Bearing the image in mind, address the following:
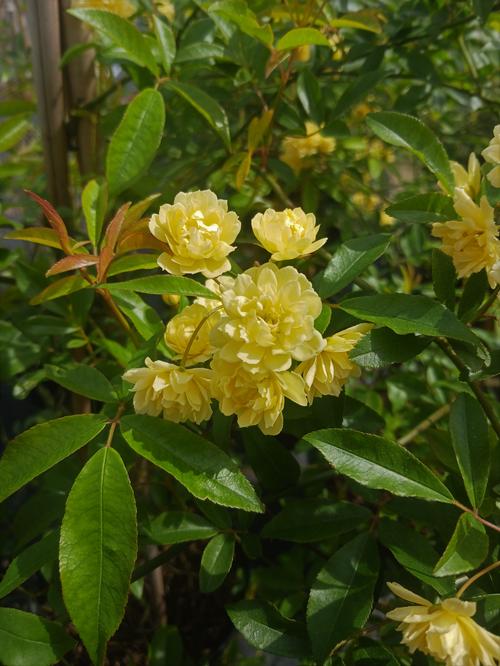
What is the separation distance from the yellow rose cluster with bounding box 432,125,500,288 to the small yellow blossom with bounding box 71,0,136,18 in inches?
25.8

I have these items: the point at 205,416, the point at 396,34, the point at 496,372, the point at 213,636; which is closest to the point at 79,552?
the point at 205,416

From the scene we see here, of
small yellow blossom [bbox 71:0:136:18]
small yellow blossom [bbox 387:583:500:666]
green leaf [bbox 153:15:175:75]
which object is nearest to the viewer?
small yellow blossom [bbox 387:583:500:666]

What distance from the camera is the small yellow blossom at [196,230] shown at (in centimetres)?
49

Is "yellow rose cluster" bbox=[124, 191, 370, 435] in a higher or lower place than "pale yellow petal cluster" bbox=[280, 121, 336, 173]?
higher

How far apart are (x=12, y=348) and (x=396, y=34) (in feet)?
2.49

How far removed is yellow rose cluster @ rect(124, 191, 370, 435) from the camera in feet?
1.42

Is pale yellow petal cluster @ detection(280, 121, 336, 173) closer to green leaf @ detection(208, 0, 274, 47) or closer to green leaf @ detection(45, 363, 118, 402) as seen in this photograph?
green leaf @ detection(208, 0, 274, 47)

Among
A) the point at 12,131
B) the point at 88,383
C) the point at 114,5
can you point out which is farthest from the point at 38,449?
the point at 114,5

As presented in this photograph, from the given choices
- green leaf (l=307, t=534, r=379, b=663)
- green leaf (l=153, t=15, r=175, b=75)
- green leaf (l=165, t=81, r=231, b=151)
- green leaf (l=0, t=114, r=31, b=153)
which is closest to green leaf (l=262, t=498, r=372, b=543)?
green leaf (l=307, t=534, r=379, b=663)

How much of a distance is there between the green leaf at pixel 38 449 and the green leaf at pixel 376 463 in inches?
7.8

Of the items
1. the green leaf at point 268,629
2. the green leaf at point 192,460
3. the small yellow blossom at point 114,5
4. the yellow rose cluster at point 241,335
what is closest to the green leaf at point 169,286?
the yellow rose cluster at point 241,335

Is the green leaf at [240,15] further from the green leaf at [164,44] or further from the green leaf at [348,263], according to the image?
the green leaf at [348,263]

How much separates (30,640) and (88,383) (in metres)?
0.24

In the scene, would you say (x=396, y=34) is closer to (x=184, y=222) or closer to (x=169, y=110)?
(x=169, y=110)
